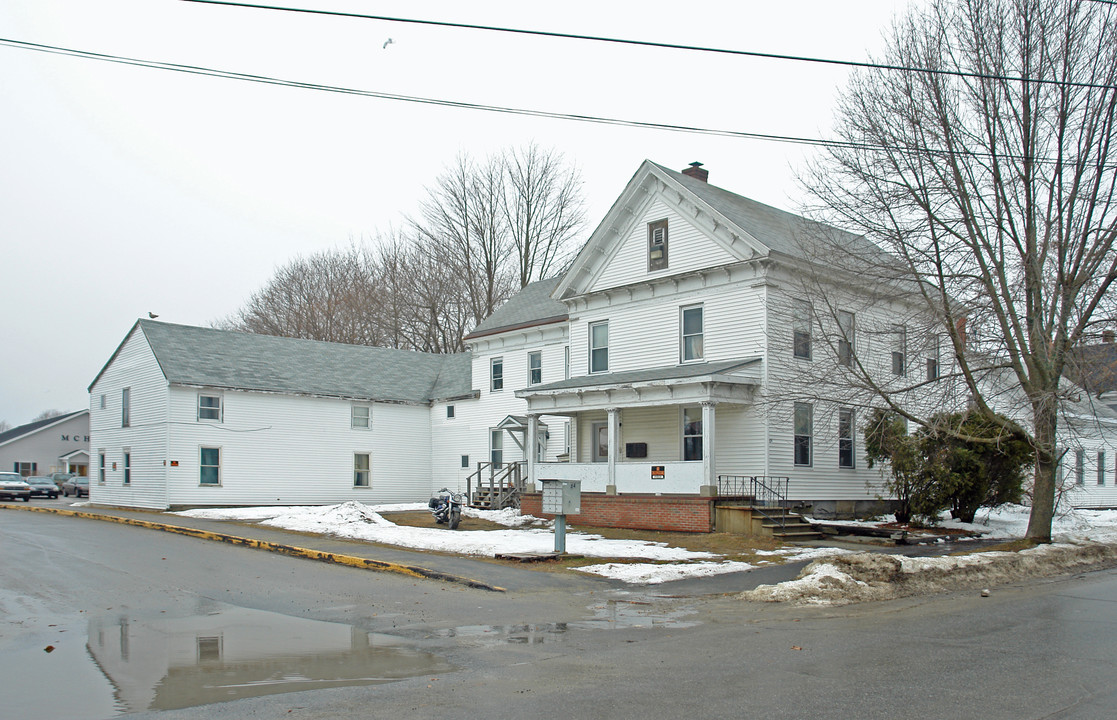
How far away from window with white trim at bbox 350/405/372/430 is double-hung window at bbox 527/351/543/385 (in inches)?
303

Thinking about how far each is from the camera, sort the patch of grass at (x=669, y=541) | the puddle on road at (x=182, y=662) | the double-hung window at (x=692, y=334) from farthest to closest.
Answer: the double-hung window at (x=692, y=334), the patch of grass at (x=669, y=541), the puddle on road at (x=182, y=662)

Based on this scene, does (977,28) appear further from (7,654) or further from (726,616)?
(7,654)

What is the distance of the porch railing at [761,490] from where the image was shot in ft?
74.3

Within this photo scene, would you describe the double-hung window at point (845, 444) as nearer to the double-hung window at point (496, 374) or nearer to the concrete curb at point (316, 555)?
the double-hung window at point (496, 374)

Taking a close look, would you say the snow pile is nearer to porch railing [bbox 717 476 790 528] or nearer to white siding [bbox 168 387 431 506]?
porch railing [bbox 717 476 790 528]

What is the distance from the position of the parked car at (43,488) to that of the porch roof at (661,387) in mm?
34411

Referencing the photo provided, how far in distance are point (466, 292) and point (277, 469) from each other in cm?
2077

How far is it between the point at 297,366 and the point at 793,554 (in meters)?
24.3

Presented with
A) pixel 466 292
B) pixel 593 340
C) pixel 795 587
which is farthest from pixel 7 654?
pixel 466 292

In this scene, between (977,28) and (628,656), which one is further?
(977,28)

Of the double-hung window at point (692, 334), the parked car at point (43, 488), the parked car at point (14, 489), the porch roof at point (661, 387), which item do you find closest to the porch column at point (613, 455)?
the porch roof at point (661, 387)

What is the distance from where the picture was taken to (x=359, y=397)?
36688mm

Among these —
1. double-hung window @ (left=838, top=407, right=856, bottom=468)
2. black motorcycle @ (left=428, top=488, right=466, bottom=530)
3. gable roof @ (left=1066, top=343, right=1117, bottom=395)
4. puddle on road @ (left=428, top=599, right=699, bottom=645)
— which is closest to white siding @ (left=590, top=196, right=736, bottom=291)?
double-hung window @ (left=838, top=407, right=856, bottom=468)

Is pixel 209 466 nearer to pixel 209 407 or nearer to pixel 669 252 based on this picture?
pixel 209 407
